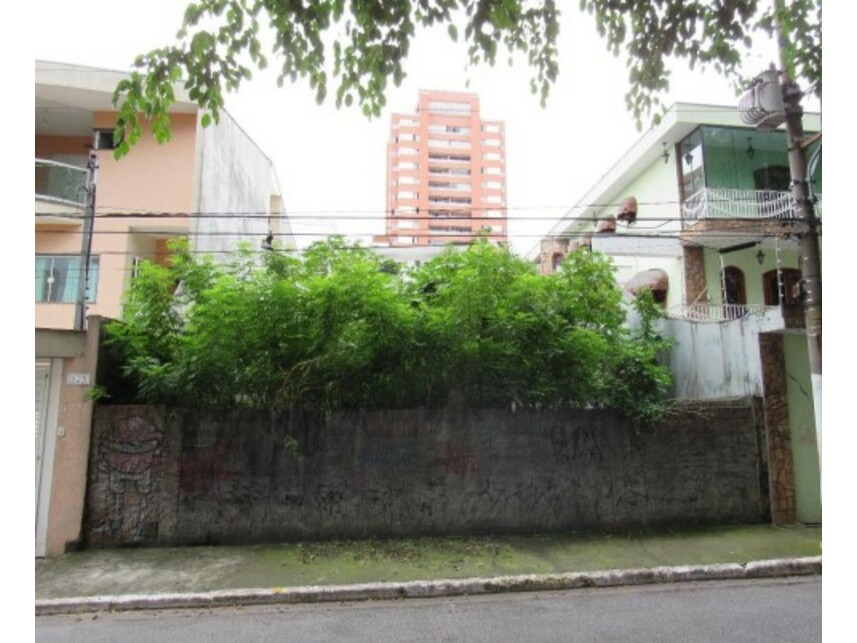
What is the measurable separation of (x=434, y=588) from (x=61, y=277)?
13.0 metres

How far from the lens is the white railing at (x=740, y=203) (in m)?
15.1

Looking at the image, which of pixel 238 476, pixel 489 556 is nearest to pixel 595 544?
pixel 489 556

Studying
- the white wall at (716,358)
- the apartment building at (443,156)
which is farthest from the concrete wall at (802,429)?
the apartment building at (443,156)

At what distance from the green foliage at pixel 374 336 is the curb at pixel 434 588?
244 centimetres

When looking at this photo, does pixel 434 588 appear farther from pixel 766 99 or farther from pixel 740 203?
pixel 740 203

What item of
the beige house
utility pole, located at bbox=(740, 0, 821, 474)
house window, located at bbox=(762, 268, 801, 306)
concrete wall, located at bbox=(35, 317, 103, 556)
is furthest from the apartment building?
concrete wall, located at bbox=(35, 317, 103, 556)

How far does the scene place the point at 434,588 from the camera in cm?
587

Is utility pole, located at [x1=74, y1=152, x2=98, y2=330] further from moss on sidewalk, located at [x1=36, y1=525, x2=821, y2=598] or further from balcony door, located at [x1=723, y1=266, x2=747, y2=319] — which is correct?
balcony door, located at [x1=723, y1=266, x2=747, y2=319]

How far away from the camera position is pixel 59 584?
607 cm

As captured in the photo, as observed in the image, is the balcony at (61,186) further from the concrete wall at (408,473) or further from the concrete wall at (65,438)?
the concrete wall at (408,473)

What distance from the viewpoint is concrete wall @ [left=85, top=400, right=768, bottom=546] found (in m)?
7.46

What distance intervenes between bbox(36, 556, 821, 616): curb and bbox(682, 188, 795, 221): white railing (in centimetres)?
1073

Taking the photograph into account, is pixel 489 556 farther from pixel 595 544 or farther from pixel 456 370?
pixel 456 370

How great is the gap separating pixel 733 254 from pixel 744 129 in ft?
11.1
